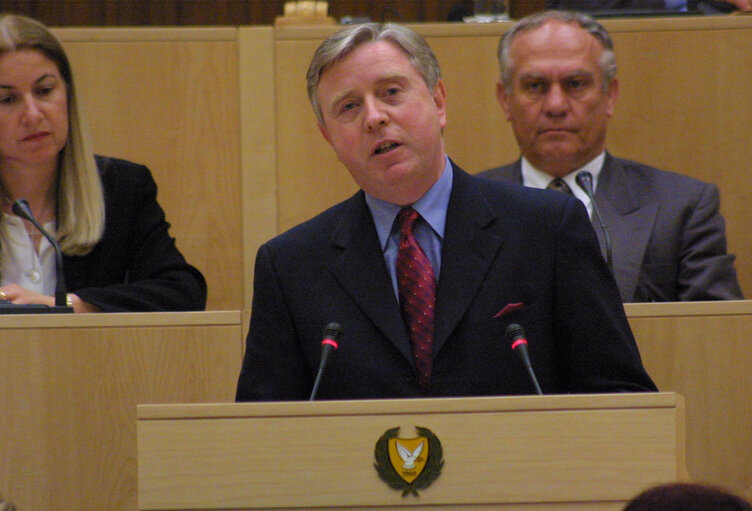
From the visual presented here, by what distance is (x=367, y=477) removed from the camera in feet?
5.26

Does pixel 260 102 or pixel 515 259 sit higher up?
pixel 260 102

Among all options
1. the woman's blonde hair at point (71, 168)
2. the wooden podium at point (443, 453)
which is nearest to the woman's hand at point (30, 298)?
the woman's blonde hair at point (71, 168)

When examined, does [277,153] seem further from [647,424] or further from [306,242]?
[647,424]

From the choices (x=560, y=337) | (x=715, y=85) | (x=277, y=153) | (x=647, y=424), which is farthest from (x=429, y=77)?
(x=715, y=85)

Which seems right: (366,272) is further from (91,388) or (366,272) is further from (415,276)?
(91,388)

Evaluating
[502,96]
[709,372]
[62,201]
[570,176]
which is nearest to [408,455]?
[709,372]

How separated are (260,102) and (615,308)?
1759 millimetres

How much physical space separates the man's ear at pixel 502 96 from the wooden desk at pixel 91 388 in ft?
4.25

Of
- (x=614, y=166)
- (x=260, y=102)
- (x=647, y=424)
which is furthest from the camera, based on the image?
(x=260, y=102)

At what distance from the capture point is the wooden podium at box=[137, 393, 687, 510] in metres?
1.59

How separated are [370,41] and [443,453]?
95cm

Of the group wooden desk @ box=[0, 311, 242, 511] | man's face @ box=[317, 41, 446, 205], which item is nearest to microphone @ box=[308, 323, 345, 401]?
man's face @ box=[317, 41, 446, 205]

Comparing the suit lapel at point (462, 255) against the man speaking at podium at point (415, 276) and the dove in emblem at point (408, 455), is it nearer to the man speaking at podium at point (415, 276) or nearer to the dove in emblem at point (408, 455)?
the man speaking at podium at point (415, 276)

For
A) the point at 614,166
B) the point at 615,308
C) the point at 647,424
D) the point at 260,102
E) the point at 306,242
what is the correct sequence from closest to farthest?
1. the point at 647,424
2. the point at 615,308
3. the point at 306,242
4. the point at 614,166
5. the point at 260,102
